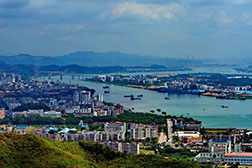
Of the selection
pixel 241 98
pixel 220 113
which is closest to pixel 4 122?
pixel 220 113

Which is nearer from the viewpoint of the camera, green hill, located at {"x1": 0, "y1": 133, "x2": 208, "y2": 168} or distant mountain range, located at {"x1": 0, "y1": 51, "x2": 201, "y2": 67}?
green hill, located at {"x1": 0, "y1": 133, "x2": 208, "y2": 168}

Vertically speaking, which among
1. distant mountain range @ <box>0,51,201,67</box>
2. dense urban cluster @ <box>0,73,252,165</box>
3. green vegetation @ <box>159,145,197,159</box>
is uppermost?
distant mountain range @ <box>0,51,201,67</box>

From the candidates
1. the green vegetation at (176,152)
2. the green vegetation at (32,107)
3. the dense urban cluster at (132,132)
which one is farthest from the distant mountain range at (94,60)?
the green vegetation at (176,152)

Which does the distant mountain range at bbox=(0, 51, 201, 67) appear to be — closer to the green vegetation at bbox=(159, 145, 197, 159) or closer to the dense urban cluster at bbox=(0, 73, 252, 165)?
the dense urban cluster at bbox=(0, 73, 252, 165)

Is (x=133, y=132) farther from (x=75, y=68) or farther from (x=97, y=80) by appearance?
(x=75, y=68)

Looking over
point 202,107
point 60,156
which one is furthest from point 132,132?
point 202,107

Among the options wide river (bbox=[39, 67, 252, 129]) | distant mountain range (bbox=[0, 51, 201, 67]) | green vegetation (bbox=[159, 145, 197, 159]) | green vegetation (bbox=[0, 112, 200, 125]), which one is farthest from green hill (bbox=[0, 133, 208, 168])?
distant mountain range (bbox=[0, 51, 201, 67])

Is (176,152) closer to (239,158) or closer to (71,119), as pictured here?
(239,158)
